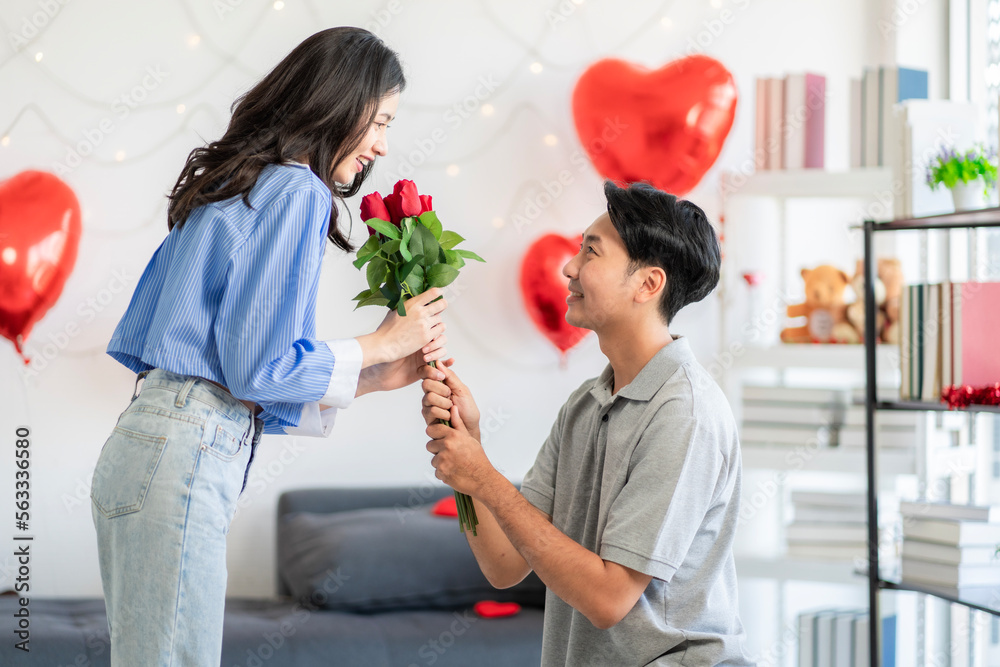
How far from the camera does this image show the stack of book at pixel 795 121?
2557 mm

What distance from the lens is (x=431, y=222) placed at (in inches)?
54.7

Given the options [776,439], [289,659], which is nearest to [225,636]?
[289,659]

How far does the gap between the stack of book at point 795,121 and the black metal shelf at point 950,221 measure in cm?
50

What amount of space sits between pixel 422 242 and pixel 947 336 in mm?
1335

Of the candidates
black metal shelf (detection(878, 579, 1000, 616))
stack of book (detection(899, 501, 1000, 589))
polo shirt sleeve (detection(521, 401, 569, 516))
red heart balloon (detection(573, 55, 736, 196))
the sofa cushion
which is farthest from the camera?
red heart balloon (detection(573, 55, 736, 196))

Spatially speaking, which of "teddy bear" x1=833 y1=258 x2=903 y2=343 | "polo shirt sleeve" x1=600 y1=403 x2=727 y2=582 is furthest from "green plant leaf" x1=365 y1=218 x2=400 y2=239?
"teddy bear" x1=833 y1=258 x2=903 y2=343

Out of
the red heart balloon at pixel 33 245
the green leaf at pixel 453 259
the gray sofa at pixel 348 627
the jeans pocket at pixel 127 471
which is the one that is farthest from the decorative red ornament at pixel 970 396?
the red heart balloon at pixel 33 245

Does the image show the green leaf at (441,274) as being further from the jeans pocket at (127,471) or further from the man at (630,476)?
the jeans pocket at (127,471)

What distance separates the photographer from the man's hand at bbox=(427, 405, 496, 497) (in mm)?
1251

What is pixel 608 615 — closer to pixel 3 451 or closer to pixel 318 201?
pixel 318 201

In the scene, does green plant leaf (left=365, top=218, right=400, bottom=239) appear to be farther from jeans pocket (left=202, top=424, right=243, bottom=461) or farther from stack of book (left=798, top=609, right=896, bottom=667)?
stack of book (left=798, top=609, right=896, bottom=667)

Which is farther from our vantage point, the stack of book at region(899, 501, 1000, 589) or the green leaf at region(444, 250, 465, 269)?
the stack of book at region(899, 501, 1000, 589)

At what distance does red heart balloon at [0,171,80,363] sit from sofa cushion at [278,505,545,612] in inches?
38.4

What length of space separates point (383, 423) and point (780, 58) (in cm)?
189
